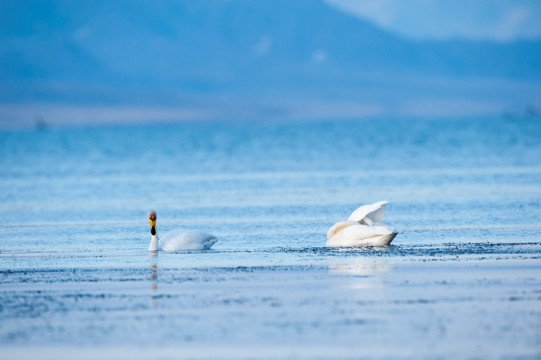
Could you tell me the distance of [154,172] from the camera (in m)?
62.0

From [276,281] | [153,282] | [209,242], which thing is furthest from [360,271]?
[209,242]

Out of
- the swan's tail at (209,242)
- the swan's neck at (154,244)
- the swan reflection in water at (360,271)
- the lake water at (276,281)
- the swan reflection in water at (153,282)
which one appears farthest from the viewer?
the swan's tail at (209,242)

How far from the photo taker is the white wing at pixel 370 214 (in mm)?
22391

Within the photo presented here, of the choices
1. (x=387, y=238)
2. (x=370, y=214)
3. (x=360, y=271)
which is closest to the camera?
(x=360, y=271)

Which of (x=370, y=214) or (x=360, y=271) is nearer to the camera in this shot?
(x=360, y=271)

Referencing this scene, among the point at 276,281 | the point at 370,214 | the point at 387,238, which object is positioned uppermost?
the point at 370,214

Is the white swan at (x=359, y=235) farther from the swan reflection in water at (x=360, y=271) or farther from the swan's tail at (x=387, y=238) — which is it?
the swan reflection in water at (x=360, y=271)

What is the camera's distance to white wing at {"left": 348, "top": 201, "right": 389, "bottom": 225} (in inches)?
882

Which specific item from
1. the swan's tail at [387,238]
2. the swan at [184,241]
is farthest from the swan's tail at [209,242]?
the swan's tail at [387,238]

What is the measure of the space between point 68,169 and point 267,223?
139ft

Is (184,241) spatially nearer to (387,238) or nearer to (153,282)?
(387,238)

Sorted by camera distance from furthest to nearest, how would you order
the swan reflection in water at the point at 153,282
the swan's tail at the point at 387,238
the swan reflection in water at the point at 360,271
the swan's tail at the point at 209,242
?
the swan's tail at the point at 209,242 < the swan's tail at the point at 387,238 < the swan reflection in water at the point at 360,271 < the swan reflection in water at the point at 153,282

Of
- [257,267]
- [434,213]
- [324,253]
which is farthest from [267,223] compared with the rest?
[257,267]

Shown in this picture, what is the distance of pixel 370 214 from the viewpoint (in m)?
22.8
